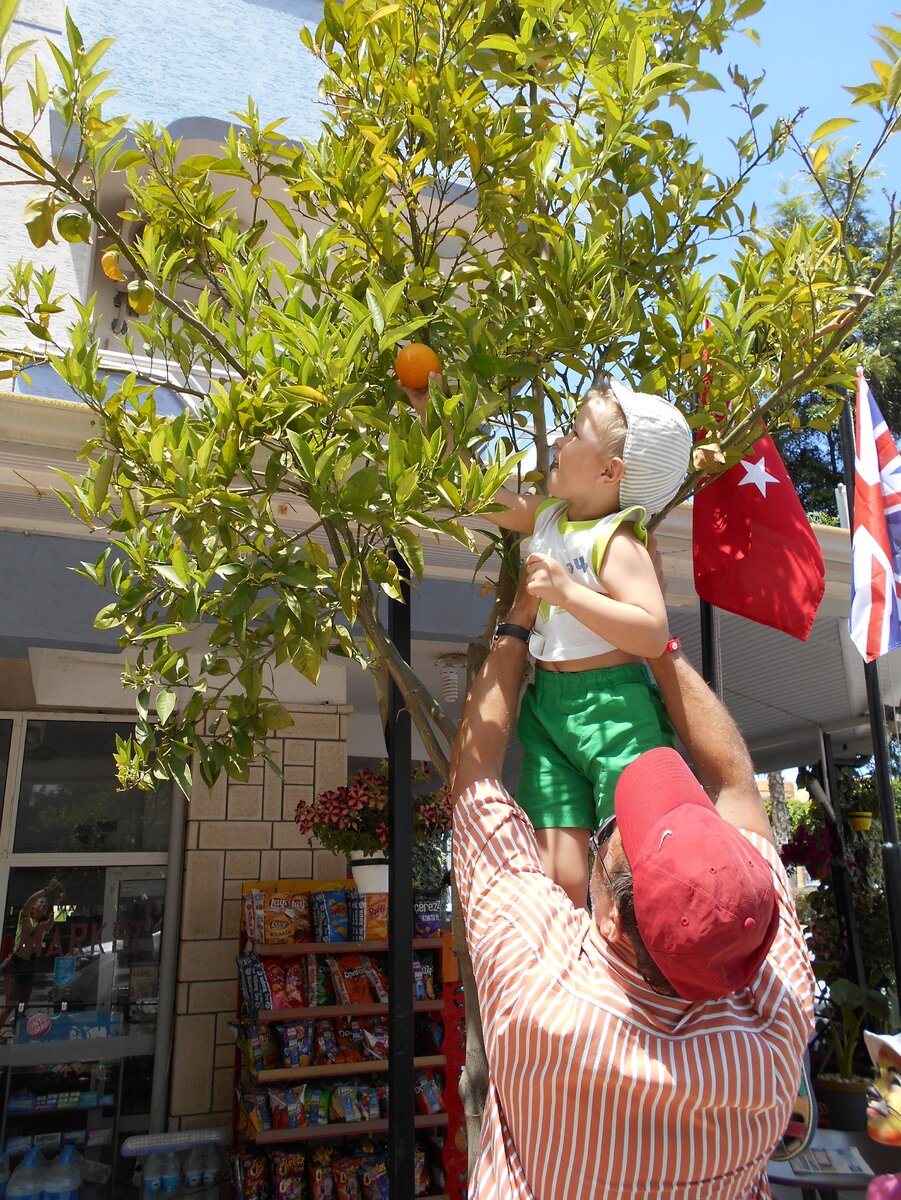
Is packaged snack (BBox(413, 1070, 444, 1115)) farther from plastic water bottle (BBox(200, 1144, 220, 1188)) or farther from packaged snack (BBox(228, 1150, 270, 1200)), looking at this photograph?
plastic water bottle (BBox(200, 1144, 220, 1188))

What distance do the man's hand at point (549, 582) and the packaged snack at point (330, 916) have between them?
3784mm

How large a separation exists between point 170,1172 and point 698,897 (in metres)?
4.73

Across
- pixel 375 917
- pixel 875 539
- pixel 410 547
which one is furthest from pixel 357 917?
pixel 410 547

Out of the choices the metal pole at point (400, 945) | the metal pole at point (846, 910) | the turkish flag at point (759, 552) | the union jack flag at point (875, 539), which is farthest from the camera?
the metal pole at point (846, 910)

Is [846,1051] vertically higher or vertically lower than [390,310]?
lower

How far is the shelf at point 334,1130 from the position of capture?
4.34m

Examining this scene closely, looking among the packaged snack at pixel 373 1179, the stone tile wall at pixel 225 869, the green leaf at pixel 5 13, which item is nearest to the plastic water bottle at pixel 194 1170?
the stone tile wall at pixel 225 869

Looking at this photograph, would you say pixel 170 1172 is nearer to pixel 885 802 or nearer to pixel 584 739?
pixel 885 802

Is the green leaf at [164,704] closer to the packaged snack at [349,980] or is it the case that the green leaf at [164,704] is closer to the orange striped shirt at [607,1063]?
the orange striped shirt at [607,1063]

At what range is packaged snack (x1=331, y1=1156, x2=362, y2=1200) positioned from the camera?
176 inches

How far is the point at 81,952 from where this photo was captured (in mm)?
5836

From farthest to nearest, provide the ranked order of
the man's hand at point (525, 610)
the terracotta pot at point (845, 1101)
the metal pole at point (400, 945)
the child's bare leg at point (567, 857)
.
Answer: the terracotta pot at point (845, 1101), the metal pole at point (400, 945), the man's hand at point (525, 610), the child's bare leg at point (567, 857)

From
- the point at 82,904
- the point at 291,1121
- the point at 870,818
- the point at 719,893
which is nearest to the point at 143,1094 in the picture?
the point at 82,904

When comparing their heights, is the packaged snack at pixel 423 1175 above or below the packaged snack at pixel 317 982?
below
